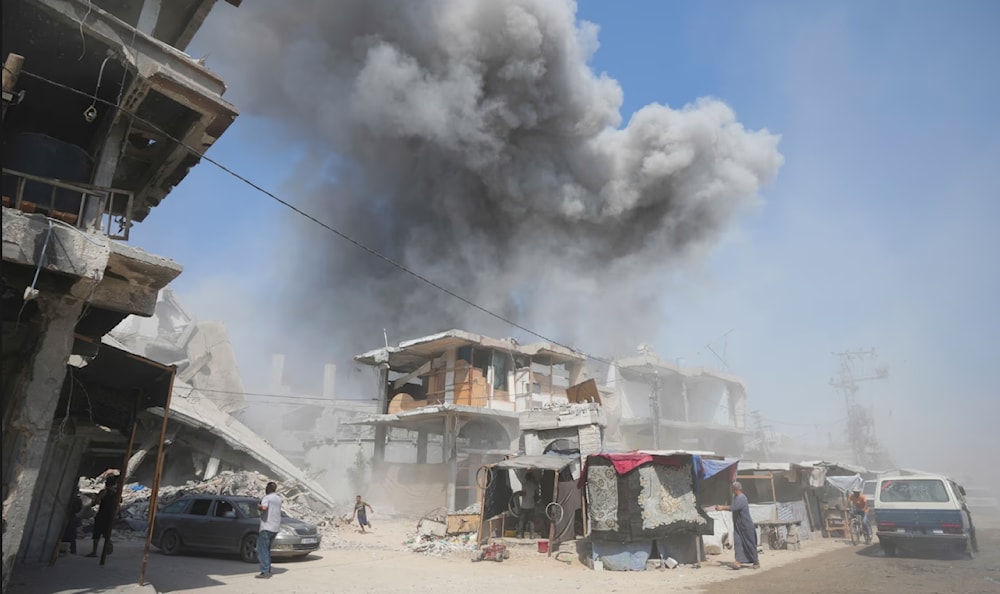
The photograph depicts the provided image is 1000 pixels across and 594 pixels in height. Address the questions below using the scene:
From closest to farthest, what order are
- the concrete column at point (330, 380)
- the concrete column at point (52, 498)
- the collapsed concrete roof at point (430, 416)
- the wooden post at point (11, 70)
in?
1. the wooden post at point (11, 70)
2. the concrete column at point (52, 498)
3. the collapsed concrete roof at point (430, 416)
4. the concrete column at point (330, 380)

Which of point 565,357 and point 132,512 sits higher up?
point 565,357

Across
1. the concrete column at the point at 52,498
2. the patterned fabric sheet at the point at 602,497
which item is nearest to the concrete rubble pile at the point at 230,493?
the concrete column at the point at 52,498

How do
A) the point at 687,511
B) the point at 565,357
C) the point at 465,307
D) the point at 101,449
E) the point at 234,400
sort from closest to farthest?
the point at 687,511 → the point at 101,449 → the point at 565,357 → the point at 465,307 → the point at 234,400

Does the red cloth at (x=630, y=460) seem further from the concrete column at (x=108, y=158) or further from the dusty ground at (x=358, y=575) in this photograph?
the concrete column at (x=108, y=158)

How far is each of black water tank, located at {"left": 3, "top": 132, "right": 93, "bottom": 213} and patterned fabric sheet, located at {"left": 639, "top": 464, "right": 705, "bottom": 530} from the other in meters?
9.96

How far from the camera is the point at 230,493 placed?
17938 millimetres

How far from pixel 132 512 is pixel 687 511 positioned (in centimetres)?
1615

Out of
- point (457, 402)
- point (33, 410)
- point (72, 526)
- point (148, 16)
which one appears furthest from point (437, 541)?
point (148, 16)

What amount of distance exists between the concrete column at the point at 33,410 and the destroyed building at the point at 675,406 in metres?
29.1

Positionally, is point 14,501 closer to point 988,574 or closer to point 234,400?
point 988,574

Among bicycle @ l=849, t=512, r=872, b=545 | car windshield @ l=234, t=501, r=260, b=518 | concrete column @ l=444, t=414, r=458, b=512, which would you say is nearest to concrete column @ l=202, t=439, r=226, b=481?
concrete column @ l=444, t=414, r=458, b=512

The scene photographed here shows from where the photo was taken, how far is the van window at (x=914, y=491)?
11258 mm

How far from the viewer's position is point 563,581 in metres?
8.93

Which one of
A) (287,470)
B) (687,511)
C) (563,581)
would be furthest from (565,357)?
(563,581)
